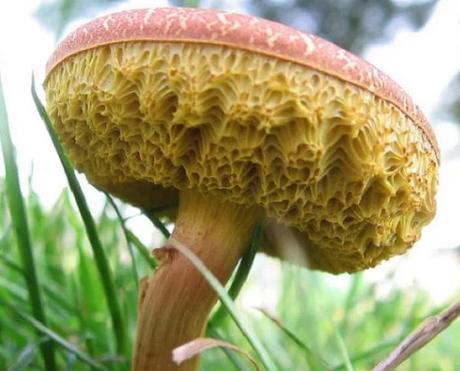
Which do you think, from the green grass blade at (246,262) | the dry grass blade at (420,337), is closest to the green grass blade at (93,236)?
the green grass blade at (246,262)

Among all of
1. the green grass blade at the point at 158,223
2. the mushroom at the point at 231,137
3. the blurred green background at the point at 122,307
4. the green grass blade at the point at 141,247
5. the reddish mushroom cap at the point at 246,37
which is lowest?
the blurred green background at the point at 122,307

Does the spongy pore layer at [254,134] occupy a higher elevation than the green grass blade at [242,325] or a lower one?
higher

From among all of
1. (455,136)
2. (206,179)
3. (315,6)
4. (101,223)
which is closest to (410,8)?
(315,6)

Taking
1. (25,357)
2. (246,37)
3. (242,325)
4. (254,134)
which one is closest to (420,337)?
(242,325)

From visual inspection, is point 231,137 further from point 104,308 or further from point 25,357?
point 104,308

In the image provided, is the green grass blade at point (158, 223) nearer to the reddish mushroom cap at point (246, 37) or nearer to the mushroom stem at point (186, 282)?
the mushroom stem at point (186, 282)

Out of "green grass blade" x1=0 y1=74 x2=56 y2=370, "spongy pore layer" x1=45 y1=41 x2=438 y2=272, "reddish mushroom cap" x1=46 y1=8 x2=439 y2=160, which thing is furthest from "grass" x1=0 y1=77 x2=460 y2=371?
"reddish mushroom cap" x1=46 y1=8 x2=439 y2=160

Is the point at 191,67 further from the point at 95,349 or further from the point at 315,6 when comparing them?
the point at 315,6

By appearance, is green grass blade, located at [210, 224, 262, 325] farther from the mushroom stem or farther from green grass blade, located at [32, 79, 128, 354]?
green grass blade, located at [32, 79, 128, 354]
